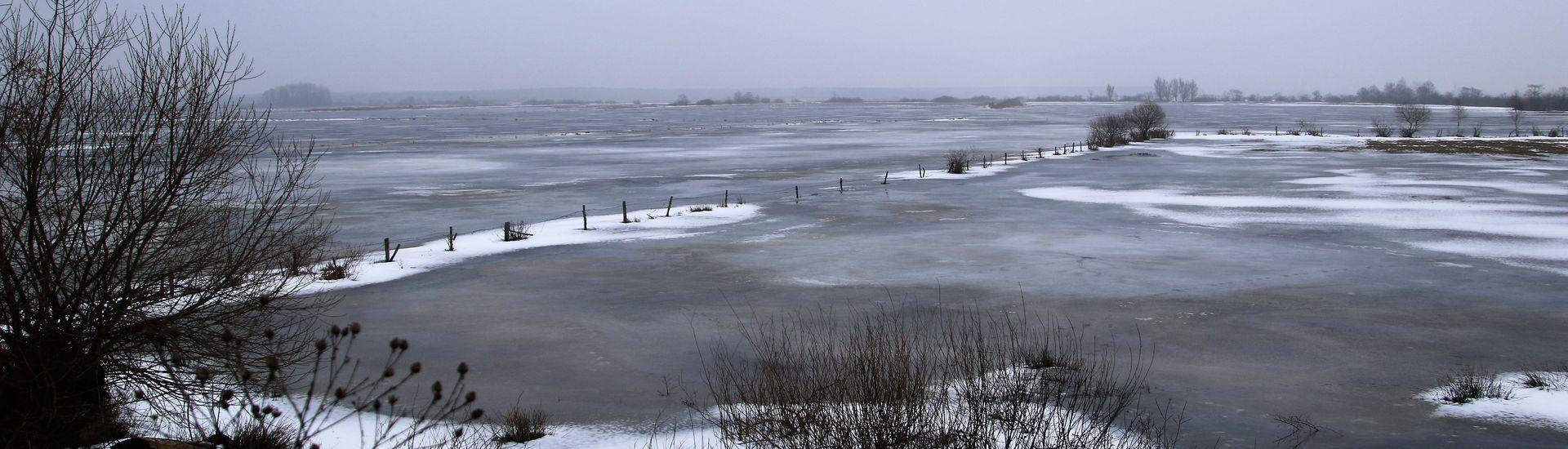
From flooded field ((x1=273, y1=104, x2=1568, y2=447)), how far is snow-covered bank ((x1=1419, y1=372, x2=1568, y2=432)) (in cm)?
25

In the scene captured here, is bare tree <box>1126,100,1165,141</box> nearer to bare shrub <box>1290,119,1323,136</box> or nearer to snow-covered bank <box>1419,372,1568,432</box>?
bare shrub <box>1290,119,1323,136</box>

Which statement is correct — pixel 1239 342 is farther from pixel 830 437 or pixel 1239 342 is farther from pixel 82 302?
pixel 82 302

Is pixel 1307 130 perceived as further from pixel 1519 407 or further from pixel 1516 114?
pixel 1519 407

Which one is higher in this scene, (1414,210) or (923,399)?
(923,399)

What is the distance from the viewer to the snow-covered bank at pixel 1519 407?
413 inches

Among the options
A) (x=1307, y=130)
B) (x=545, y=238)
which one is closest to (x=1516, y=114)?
(x=1307, y=130)

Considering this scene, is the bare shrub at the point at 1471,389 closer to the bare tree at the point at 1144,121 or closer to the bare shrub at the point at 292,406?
the bare shrub at the point at 292,406

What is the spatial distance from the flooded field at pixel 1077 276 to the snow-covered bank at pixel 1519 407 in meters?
0.25

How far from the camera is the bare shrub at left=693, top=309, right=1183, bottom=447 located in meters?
7.26

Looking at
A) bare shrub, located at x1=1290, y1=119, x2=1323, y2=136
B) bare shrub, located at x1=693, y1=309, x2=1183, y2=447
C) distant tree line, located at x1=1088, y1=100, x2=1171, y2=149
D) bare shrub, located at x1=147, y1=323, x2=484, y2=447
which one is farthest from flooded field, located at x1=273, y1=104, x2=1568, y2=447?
bare shrub, located at x1=1290, y1=119, x2=1323, y2=136

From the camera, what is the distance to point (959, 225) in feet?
86.3

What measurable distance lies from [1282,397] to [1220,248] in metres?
11.2

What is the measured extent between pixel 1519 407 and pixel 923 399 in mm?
7269

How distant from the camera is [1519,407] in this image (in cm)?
1086
